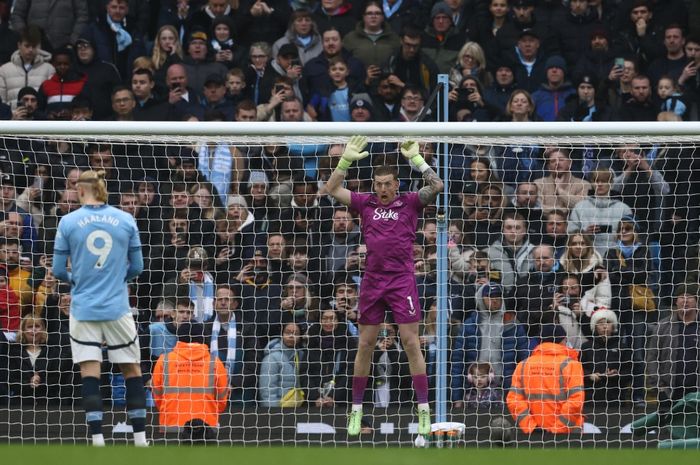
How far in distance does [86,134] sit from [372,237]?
2146 millimetres


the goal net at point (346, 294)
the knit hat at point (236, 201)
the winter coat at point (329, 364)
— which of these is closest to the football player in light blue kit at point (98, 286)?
the goal net at point (346, 294)

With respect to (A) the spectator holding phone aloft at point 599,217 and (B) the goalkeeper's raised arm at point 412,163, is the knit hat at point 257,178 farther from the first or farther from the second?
(A) the spectator holding phone aloft at point 599,217

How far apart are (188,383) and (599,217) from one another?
11.6 ft

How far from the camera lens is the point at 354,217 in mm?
10391

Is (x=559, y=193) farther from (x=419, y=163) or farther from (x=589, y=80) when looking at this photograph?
(x=419, y=163)

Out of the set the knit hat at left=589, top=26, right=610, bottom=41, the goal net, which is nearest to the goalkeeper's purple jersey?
the goal net

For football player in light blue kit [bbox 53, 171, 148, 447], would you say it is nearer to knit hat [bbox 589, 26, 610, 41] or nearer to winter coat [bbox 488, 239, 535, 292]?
winter coat [bbox 488, 239, 535, 292]

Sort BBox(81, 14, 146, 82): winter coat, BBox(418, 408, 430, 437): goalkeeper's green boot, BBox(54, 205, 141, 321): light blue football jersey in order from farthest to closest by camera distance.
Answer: BBox(81, 14, 146, 82): winter coat → BBox(418, 408, 430, 437): goalkeeper's green boot → BBox(54, 205, 141, 321): light blue football jersey

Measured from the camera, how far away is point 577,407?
9.27 meters

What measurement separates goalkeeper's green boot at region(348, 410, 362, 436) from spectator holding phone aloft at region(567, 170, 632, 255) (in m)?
2.50

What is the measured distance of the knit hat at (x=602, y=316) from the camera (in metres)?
9.74

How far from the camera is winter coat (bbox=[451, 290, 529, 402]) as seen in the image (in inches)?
386

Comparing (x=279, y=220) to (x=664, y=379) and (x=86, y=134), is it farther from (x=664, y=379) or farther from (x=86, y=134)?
(x=664, y=379)

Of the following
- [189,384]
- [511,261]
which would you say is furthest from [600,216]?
[189,384]
